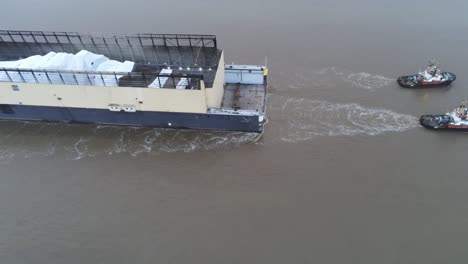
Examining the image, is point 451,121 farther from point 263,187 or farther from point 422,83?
point 263,187

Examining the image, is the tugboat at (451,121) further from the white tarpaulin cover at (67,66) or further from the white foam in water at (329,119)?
the white tarpaulin cover at (67,66)

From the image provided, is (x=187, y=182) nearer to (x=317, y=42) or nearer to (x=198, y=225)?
(x=198, y=225)

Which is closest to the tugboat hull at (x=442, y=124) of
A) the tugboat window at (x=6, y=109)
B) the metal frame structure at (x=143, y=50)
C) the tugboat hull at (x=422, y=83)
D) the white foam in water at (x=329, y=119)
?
the white foam in water at (x=329, y=119)

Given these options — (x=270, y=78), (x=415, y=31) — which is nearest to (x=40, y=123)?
(x=270, y=78)

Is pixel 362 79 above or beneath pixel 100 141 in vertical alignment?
above

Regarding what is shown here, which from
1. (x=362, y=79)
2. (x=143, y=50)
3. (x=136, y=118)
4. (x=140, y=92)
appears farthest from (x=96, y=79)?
(x=362, y=79)
